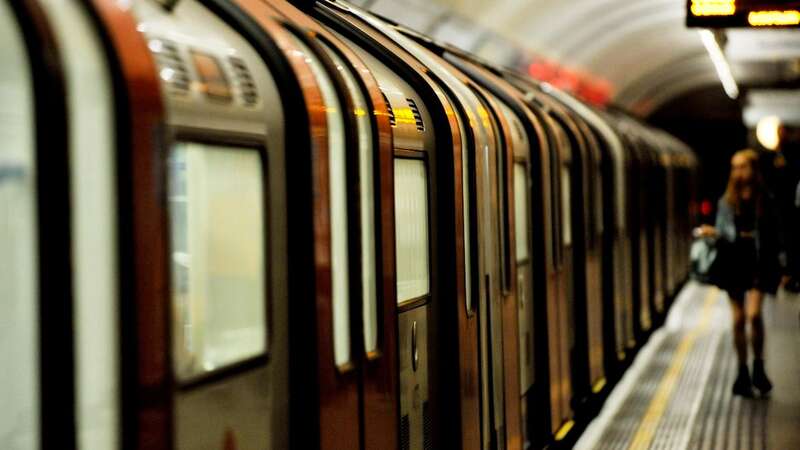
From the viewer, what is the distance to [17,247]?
231 cm

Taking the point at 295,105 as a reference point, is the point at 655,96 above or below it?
above

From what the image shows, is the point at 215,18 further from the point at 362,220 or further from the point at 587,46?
the point at 587,46

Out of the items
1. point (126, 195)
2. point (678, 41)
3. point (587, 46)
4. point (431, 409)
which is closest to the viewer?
point (126, 195)

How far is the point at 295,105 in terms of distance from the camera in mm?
3533

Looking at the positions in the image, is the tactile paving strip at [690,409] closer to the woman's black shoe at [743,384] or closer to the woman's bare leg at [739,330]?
the woman's black shoe at [743,384]

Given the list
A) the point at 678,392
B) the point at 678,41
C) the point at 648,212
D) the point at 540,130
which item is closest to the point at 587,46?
the point at 678,41

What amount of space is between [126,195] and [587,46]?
1855 centimetres

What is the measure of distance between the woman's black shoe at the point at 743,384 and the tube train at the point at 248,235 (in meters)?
3.27

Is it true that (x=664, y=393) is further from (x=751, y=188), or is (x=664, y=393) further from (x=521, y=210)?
(x=521, y=210)

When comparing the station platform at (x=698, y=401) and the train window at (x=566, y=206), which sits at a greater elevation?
the train window at (x=566, y=206)

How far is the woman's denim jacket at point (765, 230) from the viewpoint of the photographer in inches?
369

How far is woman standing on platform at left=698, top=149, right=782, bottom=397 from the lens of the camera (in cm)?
928

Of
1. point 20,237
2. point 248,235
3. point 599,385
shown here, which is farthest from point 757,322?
point 20,237

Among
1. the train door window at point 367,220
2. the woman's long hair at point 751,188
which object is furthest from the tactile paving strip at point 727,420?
the train door window at point 367,220
